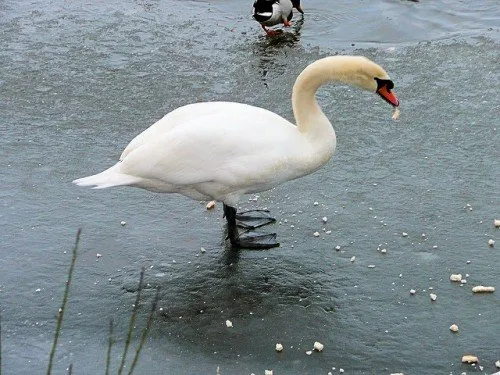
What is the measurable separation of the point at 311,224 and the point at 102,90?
3.00m

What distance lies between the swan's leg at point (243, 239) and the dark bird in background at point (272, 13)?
14.1 feet

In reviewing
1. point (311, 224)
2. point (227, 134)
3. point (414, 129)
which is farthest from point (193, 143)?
point (414, 129)

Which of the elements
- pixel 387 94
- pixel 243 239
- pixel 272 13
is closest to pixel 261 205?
pixel 243 239

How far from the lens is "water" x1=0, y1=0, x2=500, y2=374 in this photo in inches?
179

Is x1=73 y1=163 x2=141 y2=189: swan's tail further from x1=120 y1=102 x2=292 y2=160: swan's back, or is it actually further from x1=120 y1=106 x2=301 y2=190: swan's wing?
x1=120 y1=102 x2=292 y2=160: swan's back

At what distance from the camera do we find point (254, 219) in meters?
5.74

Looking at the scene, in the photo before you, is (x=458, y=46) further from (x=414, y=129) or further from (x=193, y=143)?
(x=193, y=143)

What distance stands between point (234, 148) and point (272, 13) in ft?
15.7

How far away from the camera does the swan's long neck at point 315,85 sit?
17.1ft

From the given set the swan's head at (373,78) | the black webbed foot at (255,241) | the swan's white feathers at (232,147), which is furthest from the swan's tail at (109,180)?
the swan's head at (373,78)

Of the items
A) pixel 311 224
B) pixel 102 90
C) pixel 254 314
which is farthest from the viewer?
pixel 102 90

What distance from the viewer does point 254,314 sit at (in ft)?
15.7

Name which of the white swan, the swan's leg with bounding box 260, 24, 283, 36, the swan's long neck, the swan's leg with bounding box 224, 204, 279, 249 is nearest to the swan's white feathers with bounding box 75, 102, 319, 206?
the white swan

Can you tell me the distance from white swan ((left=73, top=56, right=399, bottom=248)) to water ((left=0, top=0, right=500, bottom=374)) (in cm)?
47
